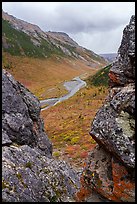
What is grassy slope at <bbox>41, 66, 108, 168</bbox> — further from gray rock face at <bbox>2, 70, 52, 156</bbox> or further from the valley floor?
gray rock face at <bbox>2, 70, 52, 156</bbox>

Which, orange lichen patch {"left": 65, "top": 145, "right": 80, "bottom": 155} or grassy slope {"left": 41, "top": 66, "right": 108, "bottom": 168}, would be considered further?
orange lichen patch {"left": 65, "top": 145, "right": 80, "bottom": 155}

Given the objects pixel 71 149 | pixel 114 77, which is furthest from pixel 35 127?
pixel 71 149

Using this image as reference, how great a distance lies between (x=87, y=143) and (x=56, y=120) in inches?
960

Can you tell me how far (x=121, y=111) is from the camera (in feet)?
43.3

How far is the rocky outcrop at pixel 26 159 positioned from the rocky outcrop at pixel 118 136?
3.30 meters

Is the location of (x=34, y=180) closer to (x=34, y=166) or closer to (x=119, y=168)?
(x=34, y=166)

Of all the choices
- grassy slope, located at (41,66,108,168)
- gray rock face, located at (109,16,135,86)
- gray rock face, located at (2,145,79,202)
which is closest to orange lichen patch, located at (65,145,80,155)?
grassy slope, located at (41,66,108,168)

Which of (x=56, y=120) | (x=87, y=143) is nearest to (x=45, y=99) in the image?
(x=56, y=120)

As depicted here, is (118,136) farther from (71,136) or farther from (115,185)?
(71,136)

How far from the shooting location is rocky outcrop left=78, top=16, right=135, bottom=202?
1255 cm

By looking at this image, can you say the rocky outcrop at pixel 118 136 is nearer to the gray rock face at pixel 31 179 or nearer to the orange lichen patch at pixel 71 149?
the gray rock face at pixel 31 179

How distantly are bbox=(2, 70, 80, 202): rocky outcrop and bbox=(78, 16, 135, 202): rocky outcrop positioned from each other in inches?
130

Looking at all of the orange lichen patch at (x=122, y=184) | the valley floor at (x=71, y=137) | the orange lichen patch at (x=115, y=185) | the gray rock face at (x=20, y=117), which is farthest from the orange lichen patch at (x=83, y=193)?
the valley floor at (x=71, y=137)

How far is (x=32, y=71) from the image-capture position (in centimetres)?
19888
